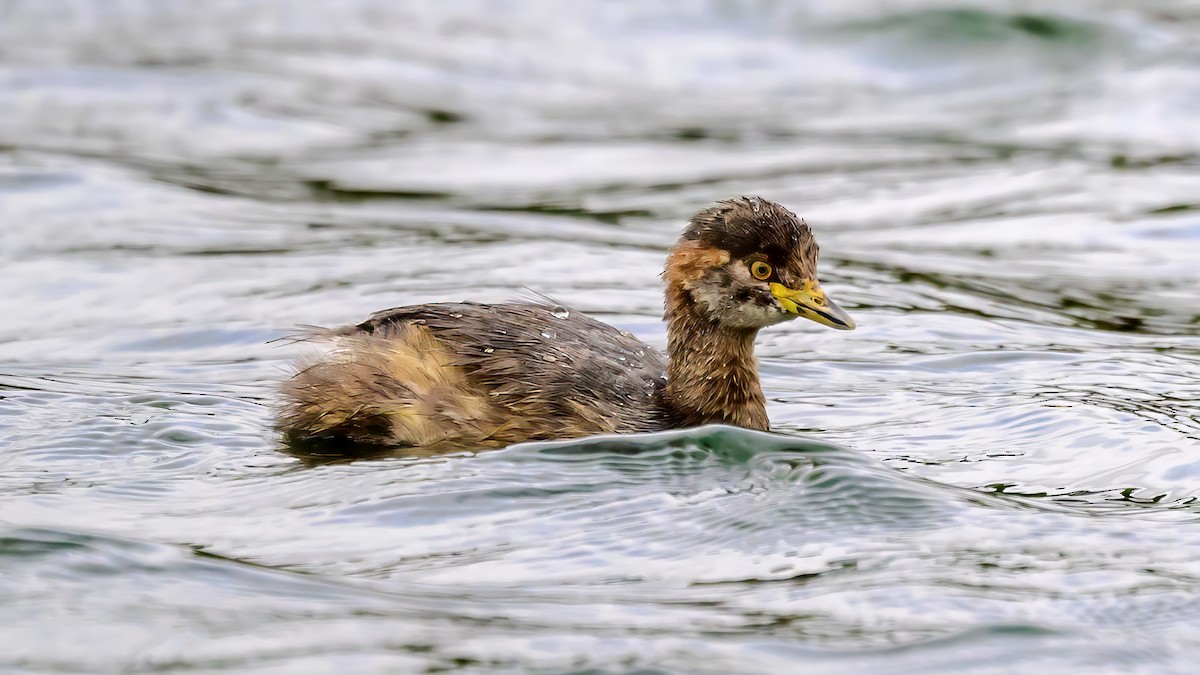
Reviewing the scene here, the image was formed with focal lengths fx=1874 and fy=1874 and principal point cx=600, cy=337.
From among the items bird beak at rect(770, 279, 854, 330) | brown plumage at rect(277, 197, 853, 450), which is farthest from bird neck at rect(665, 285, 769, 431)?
bird beak at rect(770, 279, 854, 330)

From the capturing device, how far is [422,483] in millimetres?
6449

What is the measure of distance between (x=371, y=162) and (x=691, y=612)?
8500 mm

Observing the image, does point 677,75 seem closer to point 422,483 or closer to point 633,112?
point 633,112

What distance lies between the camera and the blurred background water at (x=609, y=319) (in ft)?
17.7

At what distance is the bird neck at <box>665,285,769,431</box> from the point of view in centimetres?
723

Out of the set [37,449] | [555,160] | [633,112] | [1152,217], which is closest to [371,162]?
[555,160]

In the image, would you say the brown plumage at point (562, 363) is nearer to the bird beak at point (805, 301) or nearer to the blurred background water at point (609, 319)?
the bird beak at point (805, 301)

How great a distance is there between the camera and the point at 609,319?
376 inches

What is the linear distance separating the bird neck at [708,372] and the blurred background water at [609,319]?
32 centimetres

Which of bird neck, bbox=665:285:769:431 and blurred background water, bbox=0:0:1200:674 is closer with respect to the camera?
blurred background water, bbox=0:0:1200:674

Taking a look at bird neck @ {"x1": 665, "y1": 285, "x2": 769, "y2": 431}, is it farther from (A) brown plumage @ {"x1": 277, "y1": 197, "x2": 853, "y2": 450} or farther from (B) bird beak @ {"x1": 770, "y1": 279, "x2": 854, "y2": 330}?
(B) bird beak @ {"x1": 770, "y1": 279, "x2": 854, "y2": 330}

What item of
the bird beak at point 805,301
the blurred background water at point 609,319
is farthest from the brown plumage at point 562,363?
the blurred background water at point 609,319

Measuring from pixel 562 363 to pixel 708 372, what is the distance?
598 millimetres

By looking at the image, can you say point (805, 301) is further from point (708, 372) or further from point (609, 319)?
point (609, 319)
